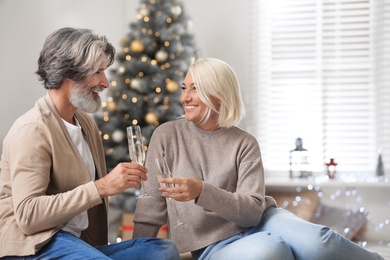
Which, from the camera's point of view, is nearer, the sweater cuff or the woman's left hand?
the sweater cuff

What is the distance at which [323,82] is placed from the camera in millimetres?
4969

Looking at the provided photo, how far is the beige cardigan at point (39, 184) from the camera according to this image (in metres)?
2.02

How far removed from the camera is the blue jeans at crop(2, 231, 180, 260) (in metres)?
2.03

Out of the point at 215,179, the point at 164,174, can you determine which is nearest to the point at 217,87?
the point at 215,179

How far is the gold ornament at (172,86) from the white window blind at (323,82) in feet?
2.78

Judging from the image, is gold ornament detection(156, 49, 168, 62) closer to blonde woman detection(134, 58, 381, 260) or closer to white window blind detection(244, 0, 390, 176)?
white window blind detection(244, 0, 390, 176)

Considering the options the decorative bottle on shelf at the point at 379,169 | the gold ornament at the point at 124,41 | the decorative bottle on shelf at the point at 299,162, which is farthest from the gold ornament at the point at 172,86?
the decorative bottle on shelf at the point at 379,169

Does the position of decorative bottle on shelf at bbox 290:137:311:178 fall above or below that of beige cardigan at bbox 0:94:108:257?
below

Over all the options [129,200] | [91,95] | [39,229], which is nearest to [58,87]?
[91,95]

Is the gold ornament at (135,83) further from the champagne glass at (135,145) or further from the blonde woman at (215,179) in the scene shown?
the champagne glass at (135,145)

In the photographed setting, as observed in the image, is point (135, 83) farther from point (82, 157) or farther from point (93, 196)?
point (93, 196)

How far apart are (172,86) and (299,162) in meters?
1.19

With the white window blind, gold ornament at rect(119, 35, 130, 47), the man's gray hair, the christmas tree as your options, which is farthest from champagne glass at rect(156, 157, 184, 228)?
the white window blind

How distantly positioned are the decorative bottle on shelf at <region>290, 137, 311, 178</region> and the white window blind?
9 centimetres
